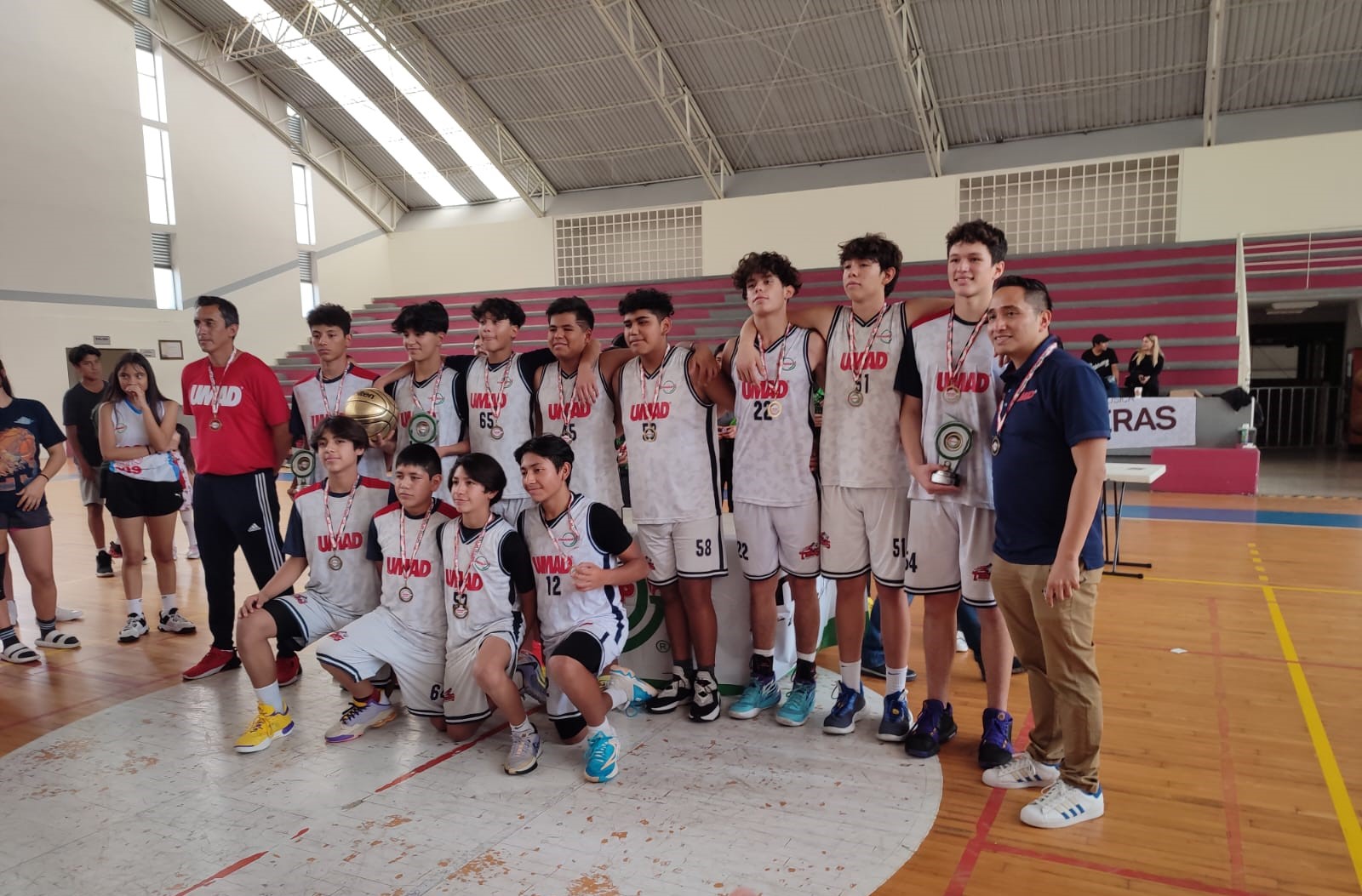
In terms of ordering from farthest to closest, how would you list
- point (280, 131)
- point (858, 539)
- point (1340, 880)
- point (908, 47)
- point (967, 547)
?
point (280, 131) → point (908, 47) → point (858, 539) → point (967, 547) → point (1340, 880)

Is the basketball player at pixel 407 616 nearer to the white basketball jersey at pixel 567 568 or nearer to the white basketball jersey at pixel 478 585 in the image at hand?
the white basketball jersey at pixel 478 585

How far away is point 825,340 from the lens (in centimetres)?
336

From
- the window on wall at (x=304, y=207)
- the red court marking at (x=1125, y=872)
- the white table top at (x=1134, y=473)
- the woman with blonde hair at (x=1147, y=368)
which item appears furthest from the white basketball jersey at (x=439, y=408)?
the window on wall at (x=304, y=207)

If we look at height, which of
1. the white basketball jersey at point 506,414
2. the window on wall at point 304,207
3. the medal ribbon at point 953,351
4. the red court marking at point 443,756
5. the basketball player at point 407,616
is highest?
the window on wall at point 304,207

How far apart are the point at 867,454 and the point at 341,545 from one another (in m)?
2.36

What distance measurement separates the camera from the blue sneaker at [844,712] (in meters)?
3.34

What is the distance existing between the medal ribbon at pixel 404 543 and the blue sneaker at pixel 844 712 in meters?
1.85

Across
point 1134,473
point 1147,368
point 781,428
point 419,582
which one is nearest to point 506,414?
point 419,582

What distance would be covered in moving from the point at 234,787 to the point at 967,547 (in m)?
2.84

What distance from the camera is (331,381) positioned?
414 centimetres

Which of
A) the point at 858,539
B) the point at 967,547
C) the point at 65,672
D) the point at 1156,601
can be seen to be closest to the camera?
the point at 967,547

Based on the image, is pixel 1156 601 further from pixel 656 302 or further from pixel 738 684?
pixel 656 302

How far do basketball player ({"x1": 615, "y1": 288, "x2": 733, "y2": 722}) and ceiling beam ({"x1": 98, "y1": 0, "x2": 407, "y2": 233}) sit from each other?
15233mm

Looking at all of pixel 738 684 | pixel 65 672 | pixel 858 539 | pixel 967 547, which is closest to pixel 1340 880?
pixel 967 547
